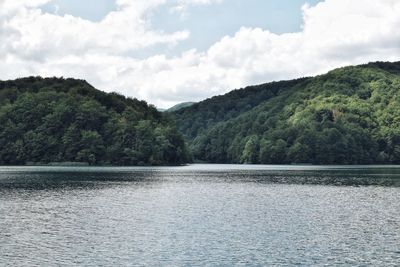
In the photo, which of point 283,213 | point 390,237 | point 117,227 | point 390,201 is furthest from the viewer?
point 390,201

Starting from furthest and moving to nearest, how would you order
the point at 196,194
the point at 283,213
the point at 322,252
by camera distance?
the point at 196,194
the point at 283,213
the point at 322,252

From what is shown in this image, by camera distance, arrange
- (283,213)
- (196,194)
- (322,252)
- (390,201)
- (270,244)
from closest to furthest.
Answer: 1. (322,252)
2. (270,244)
3. (283,213)
4. (390,201)
5. (196,194)

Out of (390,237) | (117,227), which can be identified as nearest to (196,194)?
(117,227)

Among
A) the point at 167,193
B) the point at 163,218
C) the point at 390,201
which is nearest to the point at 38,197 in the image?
the point at 167,193

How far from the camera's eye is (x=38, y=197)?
284 feet

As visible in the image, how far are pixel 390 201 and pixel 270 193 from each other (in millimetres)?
23148

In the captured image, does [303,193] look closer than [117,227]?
No

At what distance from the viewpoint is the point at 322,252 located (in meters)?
43.7

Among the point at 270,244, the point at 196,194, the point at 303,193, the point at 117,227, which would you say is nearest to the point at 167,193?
the point at 196,194

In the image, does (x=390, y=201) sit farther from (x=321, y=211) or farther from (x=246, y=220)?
(x=246, y=220)

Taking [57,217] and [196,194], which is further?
[196,194]

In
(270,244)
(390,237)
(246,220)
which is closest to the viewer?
(270,244)

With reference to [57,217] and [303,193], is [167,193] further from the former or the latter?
[57,217]

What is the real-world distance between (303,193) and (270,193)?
642 cm
